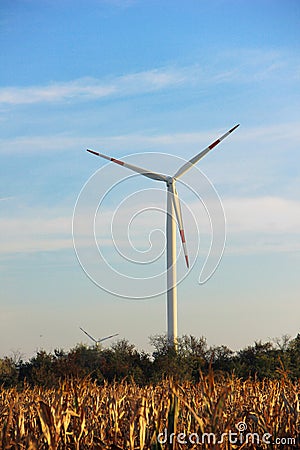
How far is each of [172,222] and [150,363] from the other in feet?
37.4

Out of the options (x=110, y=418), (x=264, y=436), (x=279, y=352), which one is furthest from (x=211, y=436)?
(x=279, y=352)

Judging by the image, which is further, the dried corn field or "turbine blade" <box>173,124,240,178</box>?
"turbine blade" <box>173,124,240,178</box>

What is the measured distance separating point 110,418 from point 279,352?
36.0 metres

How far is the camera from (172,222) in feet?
176

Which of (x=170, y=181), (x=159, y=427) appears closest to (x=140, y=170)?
(x=170, y=181)

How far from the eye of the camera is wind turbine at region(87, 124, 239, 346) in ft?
173

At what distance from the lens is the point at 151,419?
41.6 ft

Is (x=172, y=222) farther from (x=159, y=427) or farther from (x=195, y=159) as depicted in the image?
(x=159, y=427)

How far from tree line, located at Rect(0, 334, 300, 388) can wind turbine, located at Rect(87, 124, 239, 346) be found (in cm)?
369

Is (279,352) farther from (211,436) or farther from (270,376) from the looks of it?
(211,436)

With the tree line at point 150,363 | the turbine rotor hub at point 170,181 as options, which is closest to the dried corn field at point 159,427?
the tree line at point 150,363

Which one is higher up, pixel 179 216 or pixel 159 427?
pixel 179 216

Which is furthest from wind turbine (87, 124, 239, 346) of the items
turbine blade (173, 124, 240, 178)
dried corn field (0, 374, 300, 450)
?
dried corn field (0, 374, 300, 450)

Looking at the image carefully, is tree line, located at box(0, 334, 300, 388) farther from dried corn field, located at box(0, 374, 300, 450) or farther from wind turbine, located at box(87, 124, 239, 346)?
dried corn field, located at box(0, 374, 300, 450)
